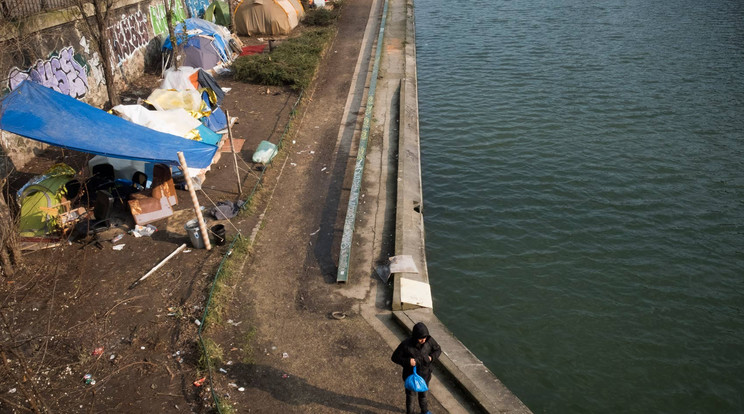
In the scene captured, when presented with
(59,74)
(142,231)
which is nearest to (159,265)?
(142,231)

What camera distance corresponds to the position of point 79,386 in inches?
386

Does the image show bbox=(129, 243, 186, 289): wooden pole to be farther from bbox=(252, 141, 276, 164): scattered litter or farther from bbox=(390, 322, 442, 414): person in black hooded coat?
bbox=(390, 322, 442, 414): person in black hooded coat

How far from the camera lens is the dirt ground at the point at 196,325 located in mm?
9523

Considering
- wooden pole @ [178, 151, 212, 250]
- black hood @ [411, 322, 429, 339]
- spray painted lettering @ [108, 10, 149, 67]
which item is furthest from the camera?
spray painted lettering @ [108, 10, 149, 67]

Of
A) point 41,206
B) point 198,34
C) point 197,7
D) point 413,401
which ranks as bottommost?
point 413,401

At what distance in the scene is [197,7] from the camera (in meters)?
29.7

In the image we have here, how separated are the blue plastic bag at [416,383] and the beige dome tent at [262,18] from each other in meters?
25.7

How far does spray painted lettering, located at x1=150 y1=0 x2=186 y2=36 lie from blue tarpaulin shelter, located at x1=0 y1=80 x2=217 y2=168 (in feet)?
40.6

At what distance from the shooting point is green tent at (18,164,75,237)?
13.4m

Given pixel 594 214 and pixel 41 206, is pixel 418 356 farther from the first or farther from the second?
pixel 41 206

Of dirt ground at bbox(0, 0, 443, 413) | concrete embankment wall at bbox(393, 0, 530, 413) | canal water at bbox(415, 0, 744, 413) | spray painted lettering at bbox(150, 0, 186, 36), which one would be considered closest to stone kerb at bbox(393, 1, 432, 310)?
concrete embankment wall at bbox(393, 0, 530, 413)

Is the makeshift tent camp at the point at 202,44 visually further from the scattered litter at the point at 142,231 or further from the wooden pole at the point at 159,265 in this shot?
the wooden pole at the point at 159,265

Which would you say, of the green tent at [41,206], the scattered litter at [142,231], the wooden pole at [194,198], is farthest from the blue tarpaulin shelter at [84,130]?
the scattered litter at [142,231]

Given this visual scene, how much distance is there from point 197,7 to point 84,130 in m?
18.4
